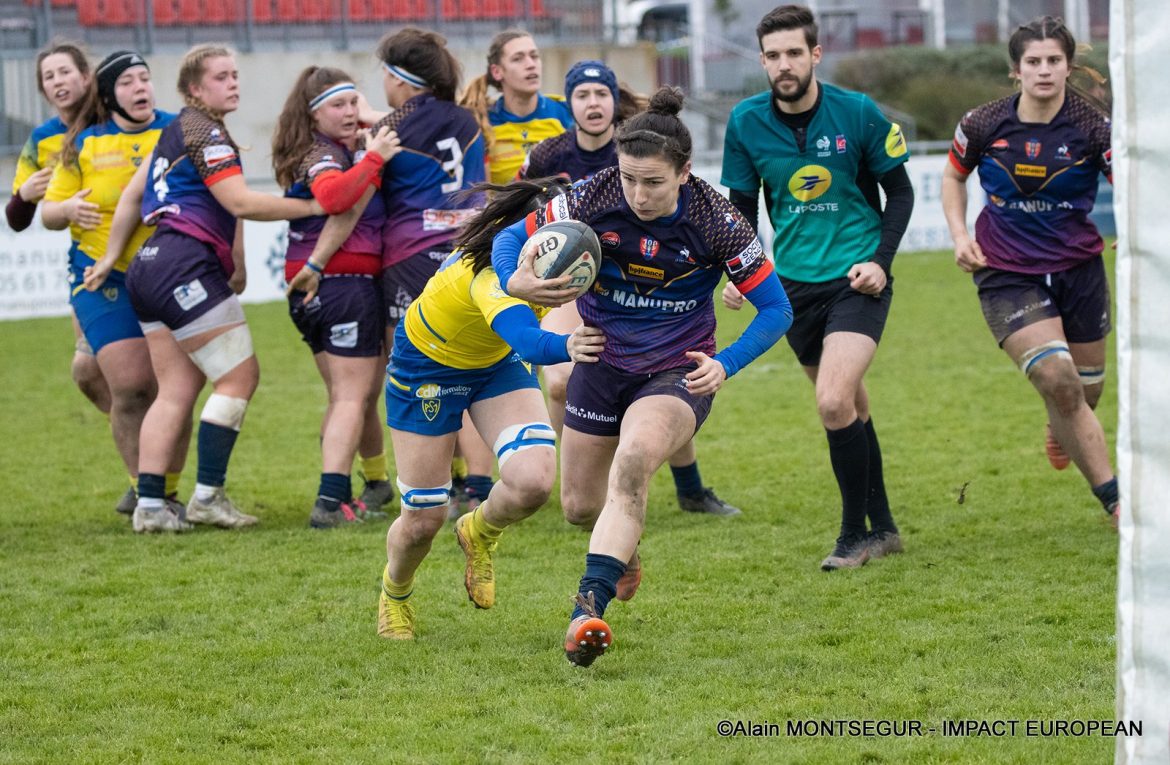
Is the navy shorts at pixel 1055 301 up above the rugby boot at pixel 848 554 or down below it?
above

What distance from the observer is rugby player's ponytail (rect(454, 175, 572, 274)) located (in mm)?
5160

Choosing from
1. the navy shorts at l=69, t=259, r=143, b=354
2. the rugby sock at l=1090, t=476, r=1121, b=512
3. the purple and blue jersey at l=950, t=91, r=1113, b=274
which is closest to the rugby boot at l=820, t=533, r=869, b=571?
the rugby sock at l=1090, t=476, r=1121, b=512

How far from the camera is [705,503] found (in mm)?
7816

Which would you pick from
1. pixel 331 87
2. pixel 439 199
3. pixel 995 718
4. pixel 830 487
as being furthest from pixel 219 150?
pixel 995 718

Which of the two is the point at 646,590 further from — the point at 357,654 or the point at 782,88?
the point at 782,88

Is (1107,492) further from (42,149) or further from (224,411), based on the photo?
(42,149)

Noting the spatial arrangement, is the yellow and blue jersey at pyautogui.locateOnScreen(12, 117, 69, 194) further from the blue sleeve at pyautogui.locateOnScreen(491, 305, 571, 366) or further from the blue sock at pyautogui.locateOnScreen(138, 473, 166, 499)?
the blue sleeve at pyautogui.locateOnScreen(491, 305, 571, 366)

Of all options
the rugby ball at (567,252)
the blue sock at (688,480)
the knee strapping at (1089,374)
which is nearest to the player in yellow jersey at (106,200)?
the blue sock at (688,480)

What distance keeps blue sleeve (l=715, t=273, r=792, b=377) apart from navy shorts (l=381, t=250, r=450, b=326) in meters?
2.81

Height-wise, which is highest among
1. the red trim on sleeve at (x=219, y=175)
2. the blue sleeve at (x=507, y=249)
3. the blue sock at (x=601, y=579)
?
the red trim on sleeve at (x=219, y=175)

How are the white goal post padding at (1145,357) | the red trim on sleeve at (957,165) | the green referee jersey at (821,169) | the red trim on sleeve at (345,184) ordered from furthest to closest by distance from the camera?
the red trim on sleeve at (345,184) < the red trim on sleeve at (957,165) < the green referee jersey at (821,169) < the white goal post padding at (1145,357)

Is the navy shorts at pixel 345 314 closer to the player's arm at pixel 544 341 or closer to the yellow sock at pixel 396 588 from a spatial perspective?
the yellow sock at pixel 396 588

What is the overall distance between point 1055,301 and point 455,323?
310 centimetres

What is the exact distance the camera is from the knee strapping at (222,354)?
7688mm
